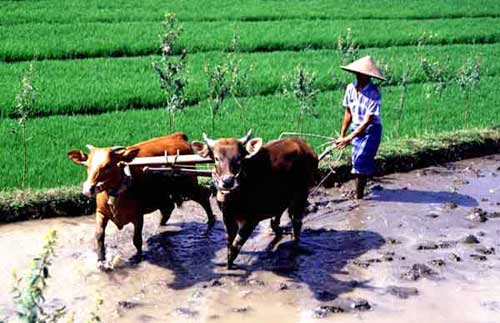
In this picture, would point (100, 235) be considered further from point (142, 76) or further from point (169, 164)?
point (142, 76)

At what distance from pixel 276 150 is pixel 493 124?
5452 mm

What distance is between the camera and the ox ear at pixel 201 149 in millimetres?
6704

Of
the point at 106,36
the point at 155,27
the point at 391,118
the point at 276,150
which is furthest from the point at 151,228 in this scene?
the point at 155,27

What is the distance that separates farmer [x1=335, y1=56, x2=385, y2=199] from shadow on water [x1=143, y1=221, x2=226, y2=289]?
1441 millimetres

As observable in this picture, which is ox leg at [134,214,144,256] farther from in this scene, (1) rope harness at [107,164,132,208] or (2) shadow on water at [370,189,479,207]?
(2) shadow on water at [370,189,479,207]

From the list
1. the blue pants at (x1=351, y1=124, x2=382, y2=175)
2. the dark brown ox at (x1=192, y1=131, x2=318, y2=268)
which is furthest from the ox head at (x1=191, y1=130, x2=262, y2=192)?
the blue pants at (x1=351, y1=124, x2=382, y2=175)

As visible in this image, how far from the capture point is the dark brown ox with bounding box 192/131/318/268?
6520 mm

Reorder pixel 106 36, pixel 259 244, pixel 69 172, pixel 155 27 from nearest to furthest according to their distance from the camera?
pixel 259 244
pixel 69 172
pixel 106 36
pixel 155 27

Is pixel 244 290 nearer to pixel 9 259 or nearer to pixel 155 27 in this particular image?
pixel 9 259

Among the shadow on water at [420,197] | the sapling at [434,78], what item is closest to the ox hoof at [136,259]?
the shadow on water at [420,197]

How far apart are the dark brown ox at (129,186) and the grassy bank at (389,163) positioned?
100cm

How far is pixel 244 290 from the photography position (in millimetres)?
6617

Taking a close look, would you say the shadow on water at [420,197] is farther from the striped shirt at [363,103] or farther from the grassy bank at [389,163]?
the striped shirt at [363,103]

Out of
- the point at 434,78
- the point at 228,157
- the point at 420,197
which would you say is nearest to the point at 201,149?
the point at 228,157
